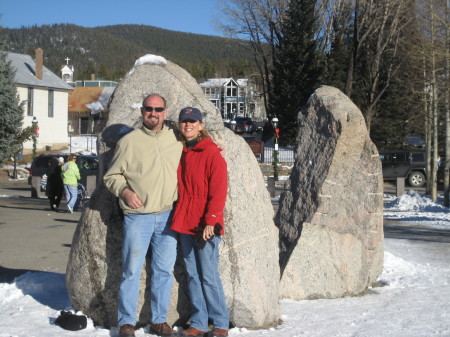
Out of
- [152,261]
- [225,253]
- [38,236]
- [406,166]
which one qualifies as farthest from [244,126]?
[152,261]

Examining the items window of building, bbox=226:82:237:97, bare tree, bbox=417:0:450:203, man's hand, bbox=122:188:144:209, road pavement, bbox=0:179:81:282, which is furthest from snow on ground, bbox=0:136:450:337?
window of building, bbox=226:82:237:97

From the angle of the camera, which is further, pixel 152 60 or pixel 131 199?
pixel 152 60

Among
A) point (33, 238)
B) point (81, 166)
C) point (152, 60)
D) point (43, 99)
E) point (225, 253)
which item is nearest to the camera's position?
point (225, 253)

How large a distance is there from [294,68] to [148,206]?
36742mm

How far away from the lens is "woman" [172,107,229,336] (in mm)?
4723

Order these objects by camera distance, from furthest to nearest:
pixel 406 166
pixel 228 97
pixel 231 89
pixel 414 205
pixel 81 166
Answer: pixel 231 89 < pixel 228 97 < pixel 406 166 < pixel 81 166 < pixel 414 205

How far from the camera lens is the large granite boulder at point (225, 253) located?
16.8 ft

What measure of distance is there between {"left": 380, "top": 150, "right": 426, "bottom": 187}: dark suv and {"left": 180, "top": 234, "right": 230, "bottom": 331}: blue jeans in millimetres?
27844

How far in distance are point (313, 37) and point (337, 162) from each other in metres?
34.7

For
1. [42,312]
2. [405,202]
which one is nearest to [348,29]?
[405,202]

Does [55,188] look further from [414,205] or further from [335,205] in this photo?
[335,205]

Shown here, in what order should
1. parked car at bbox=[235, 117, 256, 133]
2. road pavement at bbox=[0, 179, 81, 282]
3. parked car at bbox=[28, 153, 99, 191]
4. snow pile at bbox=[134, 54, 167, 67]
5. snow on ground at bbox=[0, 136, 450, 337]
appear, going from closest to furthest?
snow on ground at bbox=[0, 136, 450, 337], snow pile at bbox=[134, 54, 167, 67], road pavement at bbox=[0, 179, 81, 282], parked car at bbox=[28, 153, 99, 191], parked car at bbox=[235, 117, 256, 133]

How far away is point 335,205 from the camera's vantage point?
7.28m

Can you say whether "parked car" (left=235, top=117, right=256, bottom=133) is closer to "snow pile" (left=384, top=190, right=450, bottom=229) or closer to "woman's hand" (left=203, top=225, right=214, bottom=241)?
"snow pile" (left=384, top=190, right=450, bottom=229)
